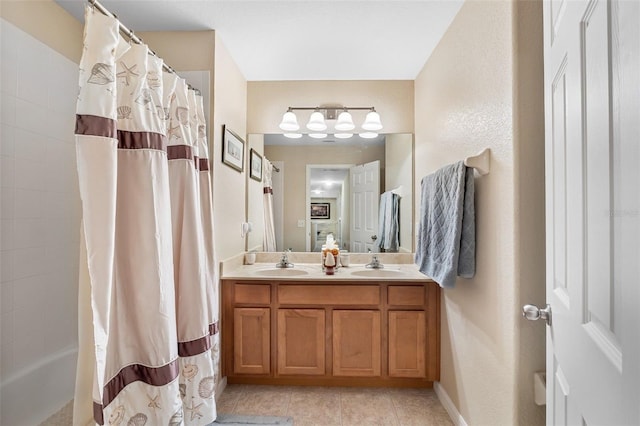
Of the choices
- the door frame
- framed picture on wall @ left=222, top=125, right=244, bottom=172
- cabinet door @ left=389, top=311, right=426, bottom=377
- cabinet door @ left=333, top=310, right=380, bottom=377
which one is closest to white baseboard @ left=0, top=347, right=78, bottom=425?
framed picture on wall @ left=222, top=125, right=244, bottom=172

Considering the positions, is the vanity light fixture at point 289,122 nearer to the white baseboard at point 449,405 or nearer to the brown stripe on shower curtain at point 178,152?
the brown stripe on shower curtain at point 178,152

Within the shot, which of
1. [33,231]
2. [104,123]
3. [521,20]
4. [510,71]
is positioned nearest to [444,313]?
[510,71]

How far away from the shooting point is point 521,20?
4.12 feet

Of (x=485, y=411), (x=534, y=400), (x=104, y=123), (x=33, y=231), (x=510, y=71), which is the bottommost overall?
(x=485, y=411)

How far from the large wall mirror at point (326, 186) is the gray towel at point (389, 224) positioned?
4 cm

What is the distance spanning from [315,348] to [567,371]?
1633 millimetres

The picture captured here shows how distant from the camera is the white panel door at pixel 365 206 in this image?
2.71 meters

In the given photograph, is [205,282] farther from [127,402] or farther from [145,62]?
[145,62]

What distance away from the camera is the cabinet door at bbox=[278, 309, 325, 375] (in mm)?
2152

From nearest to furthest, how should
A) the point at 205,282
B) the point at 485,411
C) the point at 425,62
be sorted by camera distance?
the point at 485,411
the point at 205,282
the point at 425,62

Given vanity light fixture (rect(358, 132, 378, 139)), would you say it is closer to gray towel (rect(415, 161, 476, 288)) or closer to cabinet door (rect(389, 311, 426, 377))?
gray towel (rect(415, 161, 476, 288))

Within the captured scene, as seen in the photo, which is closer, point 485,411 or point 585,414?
point 585,414

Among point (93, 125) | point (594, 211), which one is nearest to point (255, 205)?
point (93, 125)

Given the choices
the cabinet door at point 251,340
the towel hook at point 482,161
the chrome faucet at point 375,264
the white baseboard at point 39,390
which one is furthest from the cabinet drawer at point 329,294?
the white baseboard at point 39,390
